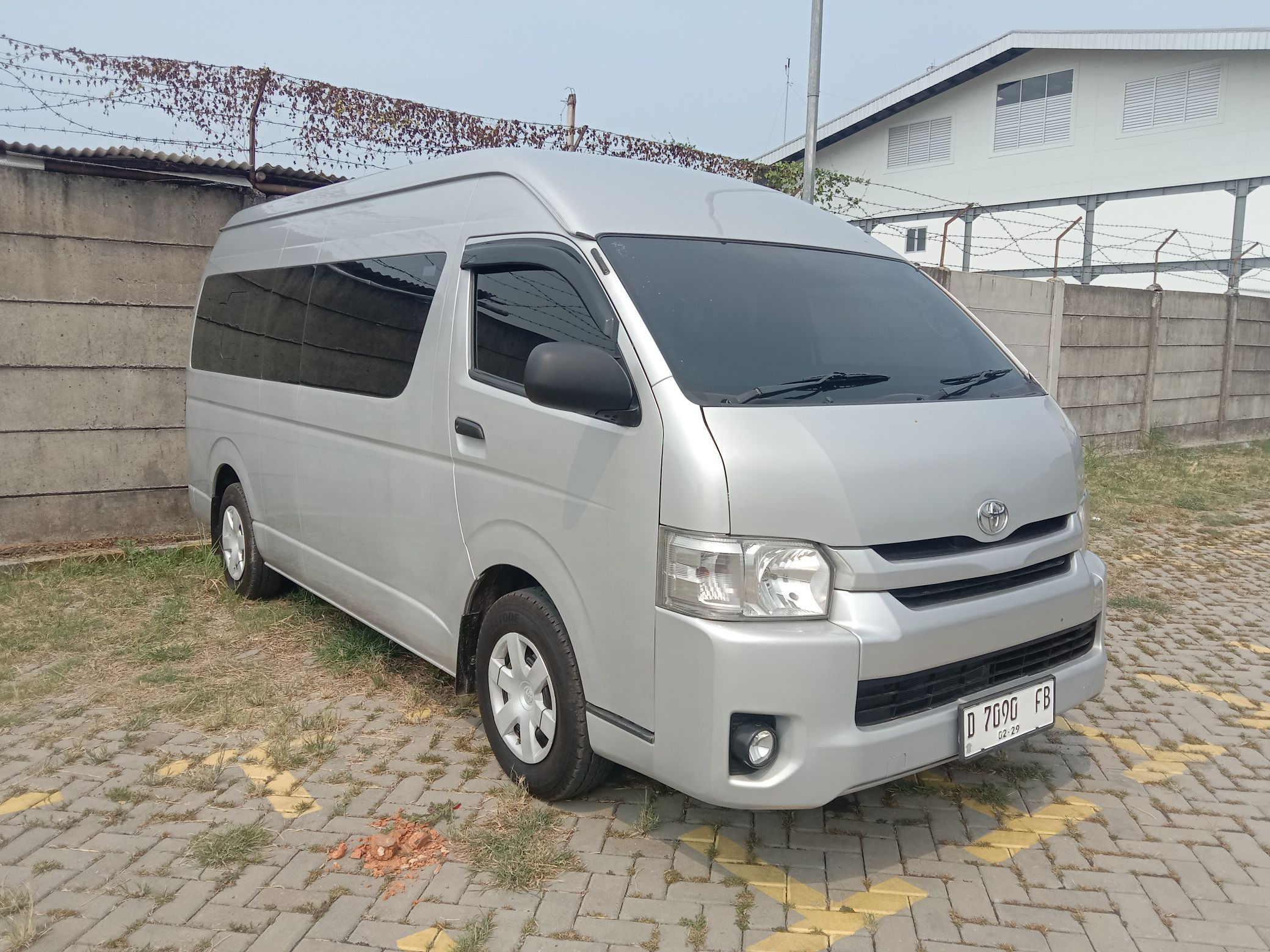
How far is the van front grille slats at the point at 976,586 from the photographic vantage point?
9.56 ft

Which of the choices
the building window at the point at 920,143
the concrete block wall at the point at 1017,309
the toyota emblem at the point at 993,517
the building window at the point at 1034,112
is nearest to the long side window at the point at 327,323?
the toyota emblem at the point at 993,517

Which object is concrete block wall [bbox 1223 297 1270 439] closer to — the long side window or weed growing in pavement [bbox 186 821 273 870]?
the long side window

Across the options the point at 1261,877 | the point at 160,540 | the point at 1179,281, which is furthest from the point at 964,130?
the point at 1261,877

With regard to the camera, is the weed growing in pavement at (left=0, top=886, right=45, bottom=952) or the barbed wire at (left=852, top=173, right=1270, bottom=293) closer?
the weed growing in pavement at (left=0, top=886, right=45, bottom=952)

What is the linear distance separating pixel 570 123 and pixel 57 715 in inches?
275

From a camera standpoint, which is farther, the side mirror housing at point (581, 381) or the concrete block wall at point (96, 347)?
the concrete block wall at point (96, 347)

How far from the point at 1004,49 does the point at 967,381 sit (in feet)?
77.7

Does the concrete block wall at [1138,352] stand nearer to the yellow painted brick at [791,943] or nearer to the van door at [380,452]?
the van door at [380,452]

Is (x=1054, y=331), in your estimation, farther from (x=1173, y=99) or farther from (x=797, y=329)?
(x=1173, y=99)

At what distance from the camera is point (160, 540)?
6898 millimetres

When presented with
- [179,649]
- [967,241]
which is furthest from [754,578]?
[967,241]

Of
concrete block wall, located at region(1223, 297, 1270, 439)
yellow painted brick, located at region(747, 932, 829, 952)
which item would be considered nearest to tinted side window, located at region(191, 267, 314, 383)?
yellow painted brick, located at region(747, 932, 829, 952)

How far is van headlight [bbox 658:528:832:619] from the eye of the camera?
9.08 feet

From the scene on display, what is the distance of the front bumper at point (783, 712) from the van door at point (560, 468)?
134mm
